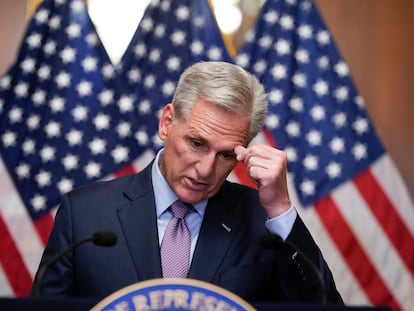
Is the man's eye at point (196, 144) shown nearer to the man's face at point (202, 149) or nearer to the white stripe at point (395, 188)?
the man's face at point (202, 149)

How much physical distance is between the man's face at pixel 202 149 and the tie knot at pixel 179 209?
0.15 feet

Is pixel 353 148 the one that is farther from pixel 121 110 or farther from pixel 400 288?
pixel 121 110

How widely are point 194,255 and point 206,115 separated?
37 centimetres

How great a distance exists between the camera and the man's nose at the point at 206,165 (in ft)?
6.56

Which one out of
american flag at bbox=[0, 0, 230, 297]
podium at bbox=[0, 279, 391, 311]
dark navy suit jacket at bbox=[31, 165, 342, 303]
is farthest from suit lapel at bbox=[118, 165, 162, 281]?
american flag at bbox=[0, 0, 230, 297]

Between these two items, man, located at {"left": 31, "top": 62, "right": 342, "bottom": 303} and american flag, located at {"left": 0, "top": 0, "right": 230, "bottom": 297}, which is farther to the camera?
american flag, located at {"left": 0, "top": 0, "right": 230, "bottom": 297}

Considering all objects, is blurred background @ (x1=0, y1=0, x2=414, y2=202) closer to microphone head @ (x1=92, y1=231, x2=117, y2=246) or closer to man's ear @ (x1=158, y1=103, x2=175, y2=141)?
man's ear @ (x1=158, y1=103, x2=175, y2=141)

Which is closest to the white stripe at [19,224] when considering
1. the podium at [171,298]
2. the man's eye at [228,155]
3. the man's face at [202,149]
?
the man's face at [202,149]

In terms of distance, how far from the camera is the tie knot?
2104 millimetres

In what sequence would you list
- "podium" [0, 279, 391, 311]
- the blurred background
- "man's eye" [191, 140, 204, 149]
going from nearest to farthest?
"podium" [0, 279, 391, 311] → "man's eye" [191, 140, 204, 149] → the blurred background

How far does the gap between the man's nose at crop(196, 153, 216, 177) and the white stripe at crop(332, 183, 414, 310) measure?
5.28ft

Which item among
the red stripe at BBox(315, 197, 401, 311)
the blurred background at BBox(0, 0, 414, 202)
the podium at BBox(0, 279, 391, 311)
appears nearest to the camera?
the podium at BBox(0, 279, 391, 311)

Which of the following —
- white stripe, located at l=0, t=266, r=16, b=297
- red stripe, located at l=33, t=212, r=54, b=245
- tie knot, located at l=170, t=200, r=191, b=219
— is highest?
tie knot, located at l=170, t=200, r=191, b=219

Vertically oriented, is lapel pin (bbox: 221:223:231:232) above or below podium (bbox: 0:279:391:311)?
below
